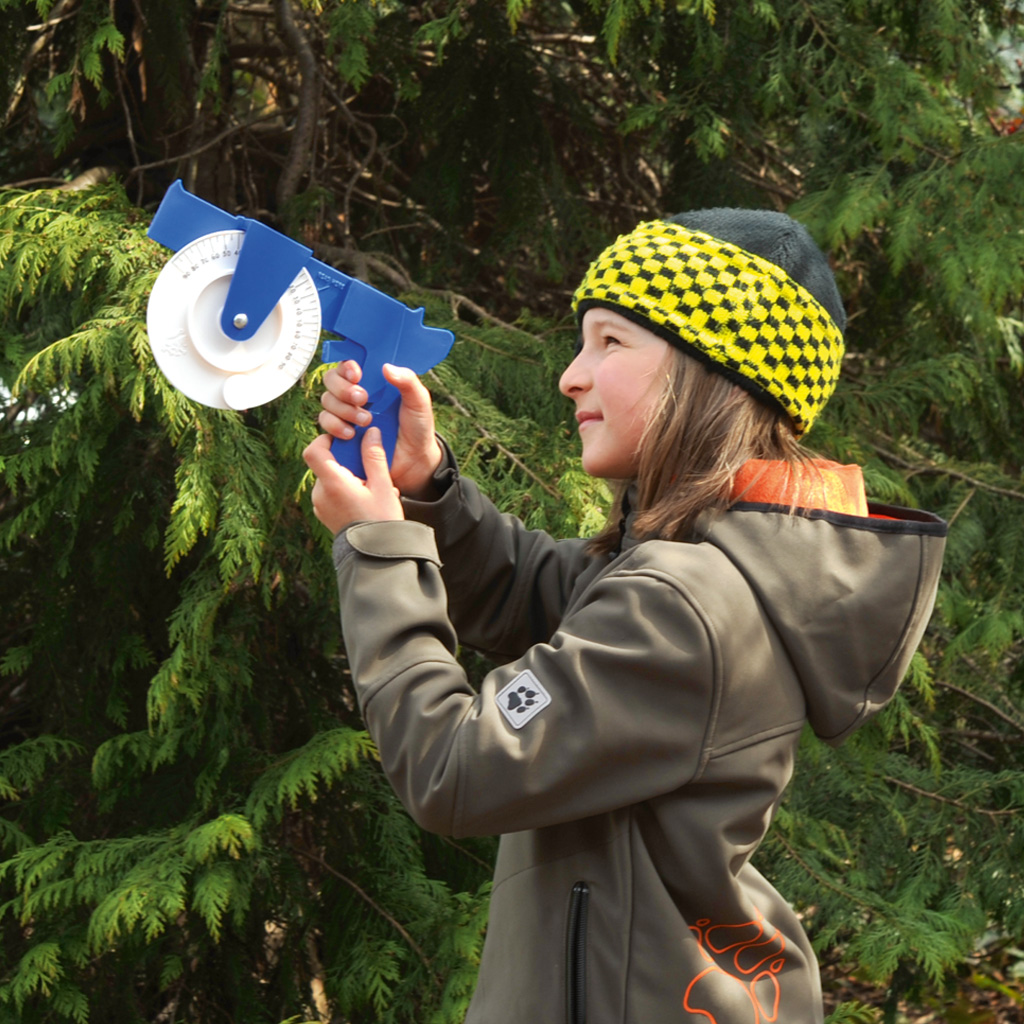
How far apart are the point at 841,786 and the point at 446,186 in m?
2.02

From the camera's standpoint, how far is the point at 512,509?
223cm

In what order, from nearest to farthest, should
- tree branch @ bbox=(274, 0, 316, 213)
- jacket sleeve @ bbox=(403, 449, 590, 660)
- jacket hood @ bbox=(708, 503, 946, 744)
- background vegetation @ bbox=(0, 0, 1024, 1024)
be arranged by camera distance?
jacket hood @ bbox=(708, 503, 946, 744) → jacket sleeve @ bbox=(403, 449, 590, 660) → background vegetation @ bbox=(0, 0, 1024, 1024) → tree branch @ bbox=(274, 0, 316, 213)

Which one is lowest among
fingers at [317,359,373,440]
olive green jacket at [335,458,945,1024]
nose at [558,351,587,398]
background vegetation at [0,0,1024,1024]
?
background vegetation at [0,0,1024,1024]

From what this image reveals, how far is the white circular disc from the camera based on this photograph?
1.35m

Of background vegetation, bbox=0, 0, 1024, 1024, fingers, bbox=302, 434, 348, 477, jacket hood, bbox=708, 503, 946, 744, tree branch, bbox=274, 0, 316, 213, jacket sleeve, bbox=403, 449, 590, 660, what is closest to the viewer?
jacket hood, bbox=708, 503, 946, 744

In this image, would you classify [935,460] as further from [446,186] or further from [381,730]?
[381,730]

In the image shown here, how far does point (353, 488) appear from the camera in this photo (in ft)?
4.57

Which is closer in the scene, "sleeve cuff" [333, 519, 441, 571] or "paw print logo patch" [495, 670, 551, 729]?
"paw print logo patch" [495, 670, 551, 729]

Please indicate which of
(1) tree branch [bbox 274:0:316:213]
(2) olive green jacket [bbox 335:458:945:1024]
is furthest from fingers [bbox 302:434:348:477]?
(1) tree branch [bbox 274:0:316:213]

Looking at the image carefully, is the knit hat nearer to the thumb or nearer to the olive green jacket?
the olive green jacket

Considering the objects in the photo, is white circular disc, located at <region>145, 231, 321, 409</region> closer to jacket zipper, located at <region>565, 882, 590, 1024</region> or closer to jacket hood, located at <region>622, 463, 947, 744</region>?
jacket hood, located at <region>622, 463, 947, 744</region>

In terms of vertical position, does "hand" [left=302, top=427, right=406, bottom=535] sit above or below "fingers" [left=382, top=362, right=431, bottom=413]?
below

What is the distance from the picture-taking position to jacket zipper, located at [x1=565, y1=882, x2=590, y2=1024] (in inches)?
49.8

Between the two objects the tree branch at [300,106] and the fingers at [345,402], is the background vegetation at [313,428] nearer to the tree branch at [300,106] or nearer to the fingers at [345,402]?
the tree branch at [300,106]
